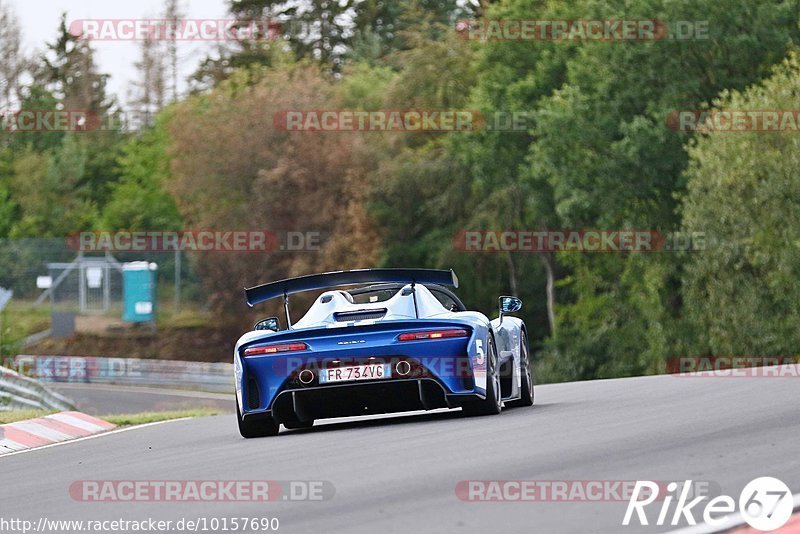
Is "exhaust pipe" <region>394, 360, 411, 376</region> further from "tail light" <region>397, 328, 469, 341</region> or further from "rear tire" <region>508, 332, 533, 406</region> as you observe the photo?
"rear tire" <region>508, 332, 533, 406</region>

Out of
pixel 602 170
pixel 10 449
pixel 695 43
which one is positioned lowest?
pixel 10 449

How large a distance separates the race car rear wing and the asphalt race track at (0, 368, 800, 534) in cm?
111

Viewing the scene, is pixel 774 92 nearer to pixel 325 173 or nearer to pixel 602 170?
pixel 602 170

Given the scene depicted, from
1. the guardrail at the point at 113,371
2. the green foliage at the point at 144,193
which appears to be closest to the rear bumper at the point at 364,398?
the guardrail at the point at 113,371

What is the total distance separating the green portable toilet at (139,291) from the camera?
61.1 metres

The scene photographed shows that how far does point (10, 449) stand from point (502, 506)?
694 centimetres

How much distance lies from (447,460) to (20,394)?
41.8 ft

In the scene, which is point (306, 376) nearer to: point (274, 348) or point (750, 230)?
point (274, 348)

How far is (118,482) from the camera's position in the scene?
8992mm

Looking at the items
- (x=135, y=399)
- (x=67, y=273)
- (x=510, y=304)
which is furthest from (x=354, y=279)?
(x=67, y=273)

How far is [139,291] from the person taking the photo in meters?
61.4

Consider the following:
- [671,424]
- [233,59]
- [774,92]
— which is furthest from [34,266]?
[671,424]

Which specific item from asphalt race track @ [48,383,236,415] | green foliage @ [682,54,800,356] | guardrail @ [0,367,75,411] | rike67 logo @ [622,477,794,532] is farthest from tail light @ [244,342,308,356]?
green foliage @ [682,54,800,356]

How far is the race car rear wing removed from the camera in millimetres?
12070
